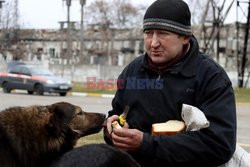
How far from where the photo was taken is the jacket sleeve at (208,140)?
2.74 metres

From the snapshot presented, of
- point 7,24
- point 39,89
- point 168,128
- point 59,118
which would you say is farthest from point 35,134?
point 7,24

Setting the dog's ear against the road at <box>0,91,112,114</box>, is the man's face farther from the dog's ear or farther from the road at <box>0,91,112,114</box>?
the road at <box>0,91,112,114</box>

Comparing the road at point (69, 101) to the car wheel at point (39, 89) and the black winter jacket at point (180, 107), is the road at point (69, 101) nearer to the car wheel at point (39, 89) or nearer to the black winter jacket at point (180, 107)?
the car wheel at point (39, 89)

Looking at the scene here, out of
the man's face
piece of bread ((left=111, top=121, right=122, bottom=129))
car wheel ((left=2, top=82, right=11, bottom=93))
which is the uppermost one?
the man's face

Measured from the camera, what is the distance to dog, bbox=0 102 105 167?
10.6 feet

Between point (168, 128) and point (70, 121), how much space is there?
1.19 meters

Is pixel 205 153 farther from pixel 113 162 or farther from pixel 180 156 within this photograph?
pixel 113 162

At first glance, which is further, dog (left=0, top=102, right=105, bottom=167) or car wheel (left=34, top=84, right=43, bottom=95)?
car wheel (left=34, top=84, right=43, bottom=95)

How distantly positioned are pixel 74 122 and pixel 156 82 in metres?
1.18

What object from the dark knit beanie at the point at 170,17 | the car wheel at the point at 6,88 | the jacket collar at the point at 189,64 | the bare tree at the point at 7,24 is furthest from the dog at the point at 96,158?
the bare tree at the point at 7,24

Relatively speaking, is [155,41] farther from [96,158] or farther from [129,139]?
[96,158]

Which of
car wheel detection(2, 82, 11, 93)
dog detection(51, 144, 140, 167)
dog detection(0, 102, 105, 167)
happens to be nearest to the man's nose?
dog detection(51, 144, 140, 167)

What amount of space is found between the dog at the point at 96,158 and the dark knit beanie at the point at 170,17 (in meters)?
0.83

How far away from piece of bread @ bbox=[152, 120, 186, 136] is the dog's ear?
89 centimetres
